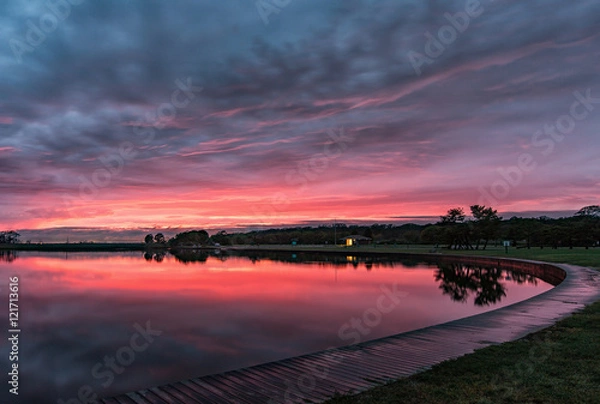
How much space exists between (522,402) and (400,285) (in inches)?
818

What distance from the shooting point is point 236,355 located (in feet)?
36.1

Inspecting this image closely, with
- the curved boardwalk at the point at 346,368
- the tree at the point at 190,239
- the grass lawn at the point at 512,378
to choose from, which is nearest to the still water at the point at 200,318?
the curved boardwalk at the point at 346,368

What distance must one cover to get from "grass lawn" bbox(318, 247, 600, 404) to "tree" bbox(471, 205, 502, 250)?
2018 inches

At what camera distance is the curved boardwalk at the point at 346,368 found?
564 cm

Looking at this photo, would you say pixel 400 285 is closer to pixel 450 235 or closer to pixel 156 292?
pixel 156 292

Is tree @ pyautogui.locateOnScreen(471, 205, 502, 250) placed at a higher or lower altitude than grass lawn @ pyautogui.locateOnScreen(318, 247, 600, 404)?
higher

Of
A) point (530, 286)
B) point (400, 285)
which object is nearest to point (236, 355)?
point (400, 285)

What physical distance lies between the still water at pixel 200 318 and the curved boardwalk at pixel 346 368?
3319mm

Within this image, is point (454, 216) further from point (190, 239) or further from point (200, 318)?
point (190, 239)

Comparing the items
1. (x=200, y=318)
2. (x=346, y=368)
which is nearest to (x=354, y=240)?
(x=200, y=318)

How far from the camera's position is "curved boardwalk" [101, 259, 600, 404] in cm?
564

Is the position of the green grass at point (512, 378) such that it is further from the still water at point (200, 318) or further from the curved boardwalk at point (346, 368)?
the still water at point (200, 318)

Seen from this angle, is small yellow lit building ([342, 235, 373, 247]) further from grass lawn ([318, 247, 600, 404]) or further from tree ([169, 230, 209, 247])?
grass lawn ([318, 247, 600, 404])

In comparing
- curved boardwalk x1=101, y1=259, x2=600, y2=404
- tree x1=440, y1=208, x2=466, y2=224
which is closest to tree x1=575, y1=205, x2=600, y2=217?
tree x1=440, y1=208, x2=466, y2=224
